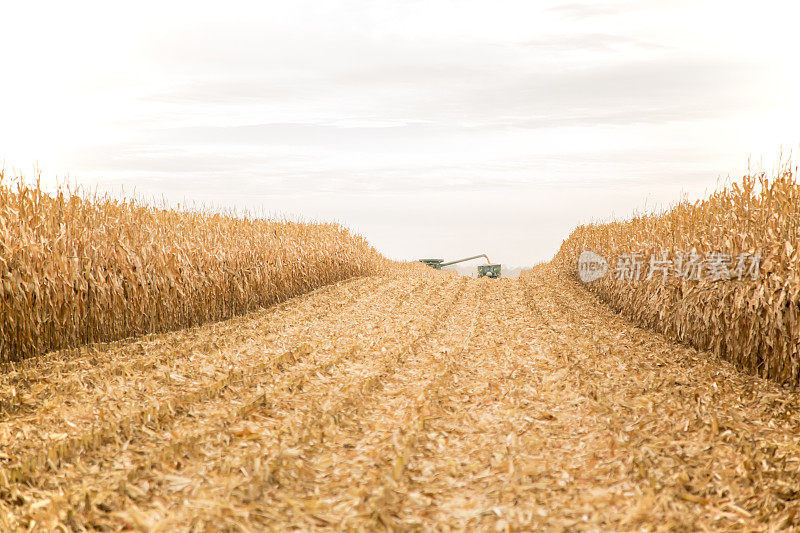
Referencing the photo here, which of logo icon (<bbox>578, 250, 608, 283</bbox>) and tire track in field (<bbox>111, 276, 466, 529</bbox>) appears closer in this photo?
tire track in field (<bbox>111, 276, 466, 529</bbox>)

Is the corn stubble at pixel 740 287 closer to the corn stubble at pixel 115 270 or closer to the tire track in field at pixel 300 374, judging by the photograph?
the tire track in field at pixel 300 374

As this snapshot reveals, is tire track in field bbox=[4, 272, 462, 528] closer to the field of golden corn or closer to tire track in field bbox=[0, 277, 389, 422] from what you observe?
the field of golden corn

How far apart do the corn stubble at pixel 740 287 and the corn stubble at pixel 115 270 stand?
994 centimetres

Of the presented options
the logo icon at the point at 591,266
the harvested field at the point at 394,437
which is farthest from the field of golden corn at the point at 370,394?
the logo icon at the point at 591,266

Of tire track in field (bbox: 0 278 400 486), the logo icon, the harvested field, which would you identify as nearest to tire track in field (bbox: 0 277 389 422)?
the harvested field

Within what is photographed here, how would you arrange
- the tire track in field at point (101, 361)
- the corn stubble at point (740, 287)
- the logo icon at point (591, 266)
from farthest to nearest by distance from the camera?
1. the logo icon at point (591, 266)
2. the corn stubble at point (740, 287)
3. the tire track in field at point (101, 361)

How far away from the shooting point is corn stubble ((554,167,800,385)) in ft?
29.0

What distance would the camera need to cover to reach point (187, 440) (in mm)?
6391

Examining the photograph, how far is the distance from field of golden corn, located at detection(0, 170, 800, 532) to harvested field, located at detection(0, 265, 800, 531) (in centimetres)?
3

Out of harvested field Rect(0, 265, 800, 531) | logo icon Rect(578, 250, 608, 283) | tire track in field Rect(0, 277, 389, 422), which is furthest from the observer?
logo icon Rect(578, 250, 608, 283)

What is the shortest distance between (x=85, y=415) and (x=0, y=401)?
54.1 inches

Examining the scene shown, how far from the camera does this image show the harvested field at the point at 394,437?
5.07 metres

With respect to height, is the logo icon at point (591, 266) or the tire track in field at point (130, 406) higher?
the logo icon at point (591, 266)

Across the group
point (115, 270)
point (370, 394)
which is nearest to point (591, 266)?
point (370, 394)
